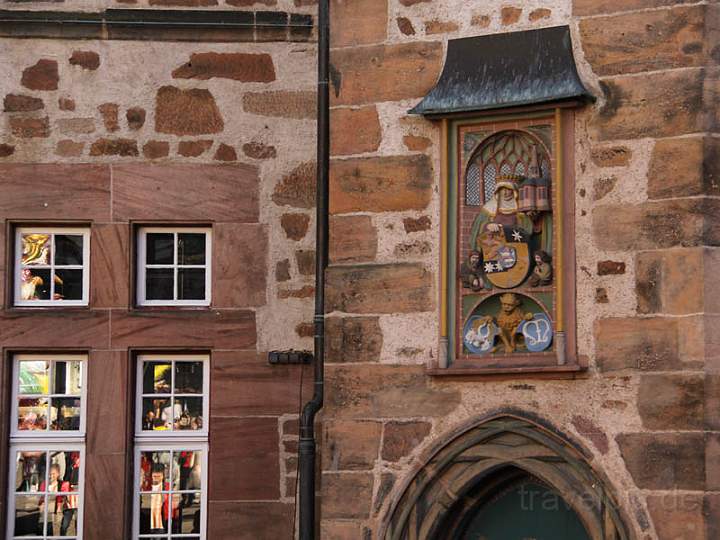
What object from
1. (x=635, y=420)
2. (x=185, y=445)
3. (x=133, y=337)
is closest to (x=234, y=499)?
(x=185, y=445)

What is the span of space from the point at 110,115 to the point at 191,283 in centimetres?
121

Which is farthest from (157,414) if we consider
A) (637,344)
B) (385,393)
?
(637,344)

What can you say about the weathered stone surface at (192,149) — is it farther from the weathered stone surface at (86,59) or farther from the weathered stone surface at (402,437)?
the weathered stone surface at (402,437)

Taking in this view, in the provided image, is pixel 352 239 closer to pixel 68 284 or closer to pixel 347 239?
pixel 347 239

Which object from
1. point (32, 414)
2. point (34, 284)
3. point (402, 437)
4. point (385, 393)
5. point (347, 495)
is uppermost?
point (34, 284)

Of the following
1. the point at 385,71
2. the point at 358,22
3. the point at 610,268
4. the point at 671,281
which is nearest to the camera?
the point at 671,281

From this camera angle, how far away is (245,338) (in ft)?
35.2

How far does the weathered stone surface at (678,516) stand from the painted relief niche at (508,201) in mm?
854

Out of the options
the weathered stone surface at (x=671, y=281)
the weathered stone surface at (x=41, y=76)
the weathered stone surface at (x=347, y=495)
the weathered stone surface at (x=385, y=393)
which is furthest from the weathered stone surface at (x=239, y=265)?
the weathered stone surface at (x=671, y=281)

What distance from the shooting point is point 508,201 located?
9.49 m

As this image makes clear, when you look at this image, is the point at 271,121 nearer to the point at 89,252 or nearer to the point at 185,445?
the point at 89,252

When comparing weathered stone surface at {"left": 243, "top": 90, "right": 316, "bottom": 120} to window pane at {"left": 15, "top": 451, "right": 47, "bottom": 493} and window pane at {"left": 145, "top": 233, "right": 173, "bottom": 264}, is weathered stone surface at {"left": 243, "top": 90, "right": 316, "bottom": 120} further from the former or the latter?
window pane at {"left": 15, "top": 451, "right": 47, "bottom": 493}

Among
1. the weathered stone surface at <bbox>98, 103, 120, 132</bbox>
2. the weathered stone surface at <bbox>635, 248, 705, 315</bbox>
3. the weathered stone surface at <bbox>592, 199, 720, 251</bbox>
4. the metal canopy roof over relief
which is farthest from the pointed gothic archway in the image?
the weathered stone surface at <bbox>98, 103, 120, 132</bbox>

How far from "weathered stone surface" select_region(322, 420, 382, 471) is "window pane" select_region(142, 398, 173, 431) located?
1.50 meters
